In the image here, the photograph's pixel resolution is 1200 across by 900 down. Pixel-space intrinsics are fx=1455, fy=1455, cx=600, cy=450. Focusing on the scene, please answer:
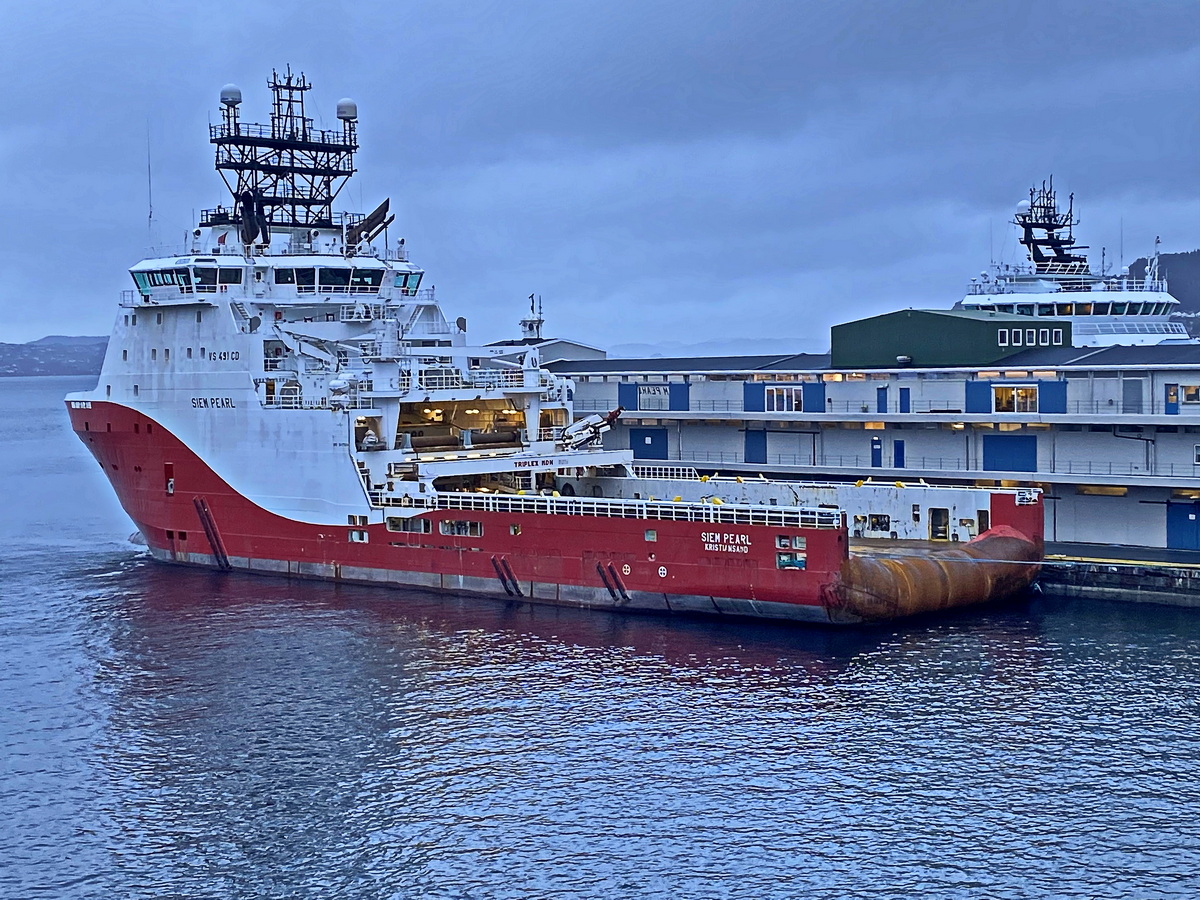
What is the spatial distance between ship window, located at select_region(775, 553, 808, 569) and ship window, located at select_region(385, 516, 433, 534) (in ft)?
35.6

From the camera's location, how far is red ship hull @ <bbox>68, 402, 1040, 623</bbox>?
1353 inches

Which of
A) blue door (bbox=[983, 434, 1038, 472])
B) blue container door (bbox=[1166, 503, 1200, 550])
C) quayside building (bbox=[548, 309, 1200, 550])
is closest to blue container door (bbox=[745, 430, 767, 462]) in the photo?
quayside building (bbox=[548, 309, 1200, 550])

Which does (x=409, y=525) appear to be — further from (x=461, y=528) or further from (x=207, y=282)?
(x=207, y=282)

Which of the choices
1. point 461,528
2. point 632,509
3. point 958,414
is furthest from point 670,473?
point 632,509

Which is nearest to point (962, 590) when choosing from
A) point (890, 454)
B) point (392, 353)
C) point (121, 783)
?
point (890, 454)

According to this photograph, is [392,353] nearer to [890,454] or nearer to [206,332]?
[206,332]

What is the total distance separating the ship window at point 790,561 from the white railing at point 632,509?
27.4 inches

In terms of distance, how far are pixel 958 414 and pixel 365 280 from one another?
1906 centimetres

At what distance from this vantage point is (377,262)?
47.2 metres

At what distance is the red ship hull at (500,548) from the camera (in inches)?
1353

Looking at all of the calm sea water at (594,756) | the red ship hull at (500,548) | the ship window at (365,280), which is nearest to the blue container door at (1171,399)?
the red ship hull at (500,548)

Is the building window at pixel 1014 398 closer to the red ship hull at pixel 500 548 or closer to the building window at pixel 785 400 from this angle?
the red ship hull at pixel 500 548

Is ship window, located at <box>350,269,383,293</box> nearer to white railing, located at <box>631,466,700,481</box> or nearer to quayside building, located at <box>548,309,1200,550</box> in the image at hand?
quayside building, located at <box>548,309,1200,550</box>

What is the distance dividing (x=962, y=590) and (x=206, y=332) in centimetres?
2433
